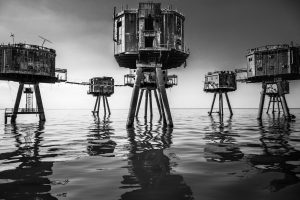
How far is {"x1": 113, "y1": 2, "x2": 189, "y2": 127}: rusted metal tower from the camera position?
20.8 m

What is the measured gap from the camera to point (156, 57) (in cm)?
2147

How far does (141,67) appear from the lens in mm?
21219

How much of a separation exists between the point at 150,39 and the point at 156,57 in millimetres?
1696

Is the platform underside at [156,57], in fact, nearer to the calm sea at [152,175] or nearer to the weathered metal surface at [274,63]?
the weathered metal surface at [274,63]

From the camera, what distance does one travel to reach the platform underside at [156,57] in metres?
21.1

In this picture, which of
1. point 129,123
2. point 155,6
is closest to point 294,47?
point 155,6

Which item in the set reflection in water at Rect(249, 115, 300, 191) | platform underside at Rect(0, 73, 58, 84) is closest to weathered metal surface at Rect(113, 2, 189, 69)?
platform underside at Rect(0, 73, 58, 84)

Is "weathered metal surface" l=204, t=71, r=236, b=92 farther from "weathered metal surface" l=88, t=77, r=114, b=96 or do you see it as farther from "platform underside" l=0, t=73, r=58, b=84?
"platform underside" l=0, t=73, r=58, b=84

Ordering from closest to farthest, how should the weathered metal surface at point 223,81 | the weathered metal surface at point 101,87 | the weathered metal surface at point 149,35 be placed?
1. the weathered metal surface at point 149,35
2. the weathered metal surface at point 223,81
3. the weathered metal surface at point 101,87

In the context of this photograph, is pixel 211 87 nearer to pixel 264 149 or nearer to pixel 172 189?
pixel 264 149

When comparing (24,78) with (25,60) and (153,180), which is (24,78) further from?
(153,180)

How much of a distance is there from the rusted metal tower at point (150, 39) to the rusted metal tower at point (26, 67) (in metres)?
10.9

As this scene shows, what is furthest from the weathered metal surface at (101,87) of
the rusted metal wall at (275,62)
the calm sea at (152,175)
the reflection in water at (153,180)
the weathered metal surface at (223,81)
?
the reflection in water at (153,180)

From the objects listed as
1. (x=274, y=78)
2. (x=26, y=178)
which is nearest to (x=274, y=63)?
(x=274, y=78)
